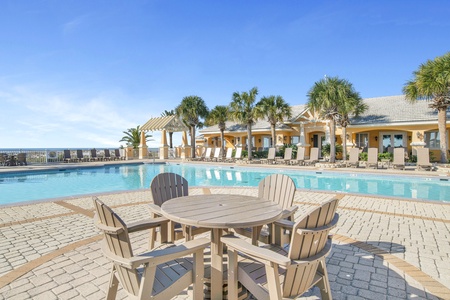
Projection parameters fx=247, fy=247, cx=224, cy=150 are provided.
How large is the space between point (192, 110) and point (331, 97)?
44.7ft

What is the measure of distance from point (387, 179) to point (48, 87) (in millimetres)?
21060

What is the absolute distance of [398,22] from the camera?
15.8 meters

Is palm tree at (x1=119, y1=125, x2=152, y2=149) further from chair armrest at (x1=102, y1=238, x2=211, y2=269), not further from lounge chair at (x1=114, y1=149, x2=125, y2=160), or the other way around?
chair armrest at (x1=102, y1=238, x2=211, y2=269)

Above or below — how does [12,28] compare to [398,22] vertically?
below

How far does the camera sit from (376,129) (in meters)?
22.6

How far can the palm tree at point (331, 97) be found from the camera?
1825 cm

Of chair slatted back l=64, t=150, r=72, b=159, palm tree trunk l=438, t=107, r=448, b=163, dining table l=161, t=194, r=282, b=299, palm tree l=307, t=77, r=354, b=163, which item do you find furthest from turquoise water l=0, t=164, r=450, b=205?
dining table l=161, t=194, r=282, b=299

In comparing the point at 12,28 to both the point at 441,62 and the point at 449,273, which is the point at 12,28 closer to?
the point at 449,273

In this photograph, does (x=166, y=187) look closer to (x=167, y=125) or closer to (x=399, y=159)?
(x=399, y=159)

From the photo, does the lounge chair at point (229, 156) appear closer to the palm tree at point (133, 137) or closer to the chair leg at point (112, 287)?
the palm tree at point (133, 137)

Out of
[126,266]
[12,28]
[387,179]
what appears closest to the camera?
[126,266]

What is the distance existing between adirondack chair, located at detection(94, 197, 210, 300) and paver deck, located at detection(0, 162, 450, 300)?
570mm

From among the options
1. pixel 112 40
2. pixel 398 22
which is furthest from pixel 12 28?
pixel 398 22

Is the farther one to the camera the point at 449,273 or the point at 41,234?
the point at 41,234
